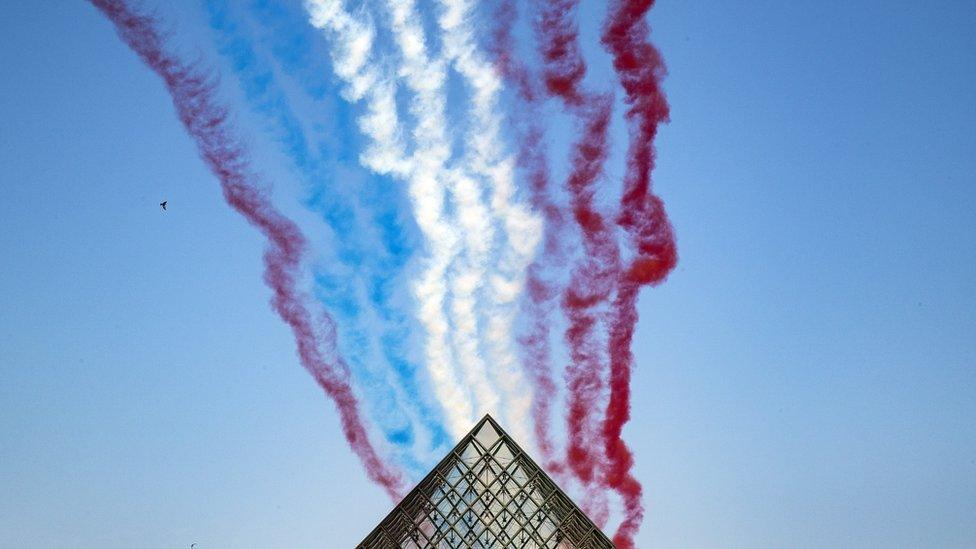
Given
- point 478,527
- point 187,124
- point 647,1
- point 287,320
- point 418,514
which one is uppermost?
point 187,124

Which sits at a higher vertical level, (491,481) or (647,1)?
(647,1)

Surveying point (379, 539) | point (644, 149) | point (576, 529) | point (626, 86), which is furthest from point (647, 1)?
point (379, 539)

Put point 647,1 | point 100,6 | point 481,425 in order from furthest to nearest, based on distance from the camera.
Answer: point 481,425 < point 647,1 < point 100,6

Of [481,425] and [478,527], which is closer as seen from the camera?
[478,527]

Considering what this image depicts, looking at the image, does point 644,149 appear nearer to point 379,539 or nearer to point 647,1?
point 647,1

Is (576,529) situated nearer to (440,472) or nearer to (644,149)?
(440,472)

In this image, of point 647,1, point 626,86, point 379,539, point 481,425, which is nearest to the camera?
point 647,1

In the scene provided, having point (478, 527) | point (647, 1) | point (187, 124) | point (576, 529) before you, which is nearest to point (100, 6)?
point (187, 124)
